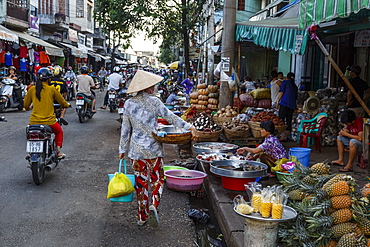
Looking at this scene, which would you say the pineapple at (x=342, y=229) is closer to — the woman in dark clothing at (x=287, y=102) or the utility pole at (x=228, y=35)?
the woman in dark clothing at (x=287, y=102)

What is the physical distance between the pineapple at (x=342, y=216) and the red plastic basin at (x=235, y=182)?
2178 mm

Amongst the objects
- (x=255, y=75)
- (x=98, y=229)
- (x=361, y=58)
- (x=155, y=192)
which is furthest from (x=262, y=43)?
(x=255, y=75)

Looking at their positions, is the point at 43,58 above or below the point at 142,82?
above

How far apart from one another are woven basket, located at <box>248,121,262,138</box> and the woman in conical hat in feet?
14.6

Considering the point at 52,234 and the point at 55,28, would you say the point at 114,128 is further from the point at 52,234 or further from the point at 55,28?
the point at 55,28

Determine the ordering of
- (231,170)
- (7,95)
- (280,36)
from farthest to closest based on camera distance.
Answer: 1. (7,95)
2. (280,36)
3. (231,170)

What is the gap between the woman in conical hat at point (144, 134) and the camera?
4.90 meters

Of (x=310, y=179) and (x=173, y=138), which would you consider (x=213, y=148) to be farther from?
(x=310, y=179)

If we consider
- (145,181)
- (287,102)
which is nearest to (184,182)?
Answer: (145,181)

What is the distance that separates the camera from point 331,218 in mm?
3676

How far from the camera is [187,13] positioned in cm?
1992

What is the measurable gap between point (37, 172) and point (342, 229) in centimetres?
463

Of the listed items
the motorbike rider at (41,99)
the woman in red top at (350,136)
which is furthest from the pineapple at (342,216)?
the motorbike rider at (41,99)

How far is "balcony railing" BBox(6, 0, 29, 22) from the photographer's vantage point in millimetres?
24172
